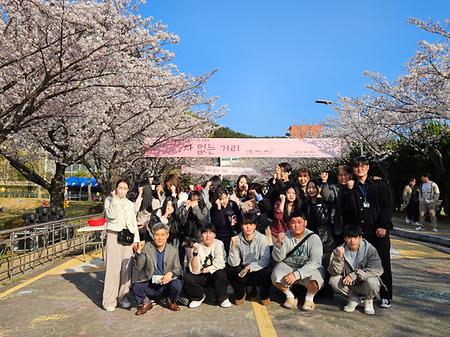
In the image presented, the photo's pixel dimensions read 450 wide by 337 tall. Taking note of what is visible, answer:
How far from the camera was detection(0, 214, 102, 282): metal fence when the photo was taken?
269 inches

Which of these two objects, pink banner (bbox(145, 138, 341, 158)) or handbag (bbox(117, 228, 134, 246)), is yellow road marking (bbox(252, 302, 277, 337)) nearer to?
handbag (bbox(117, 228, 134, 246))

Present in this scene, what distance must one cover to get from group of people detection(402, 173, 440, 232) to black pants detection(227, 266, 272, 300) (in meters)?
9.81

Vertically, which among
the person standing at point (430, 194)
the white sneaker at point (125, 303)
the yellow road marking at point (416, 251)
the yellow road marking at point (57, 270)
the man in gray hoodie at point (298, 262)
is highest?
the person standing at point (430, 194)

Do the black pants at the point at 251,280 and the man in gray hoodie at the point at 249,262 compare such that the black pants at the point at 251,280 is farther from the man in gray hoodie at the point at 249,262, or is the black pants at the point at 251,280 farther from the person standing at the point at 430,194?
the person standing at the point at 430,194

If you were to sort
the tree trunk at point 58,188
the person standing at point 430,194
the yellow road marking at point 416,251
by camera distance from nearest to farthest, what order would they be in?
1. the yellow road marking at point 416,251
2. the person standing at point 430,194
3. the tree trunk at point 58,188

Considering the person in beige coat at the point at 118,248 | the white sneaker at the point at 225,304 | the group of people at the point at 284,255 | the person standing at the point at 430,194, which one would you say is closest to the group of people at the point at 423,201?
the person standing at the point at 430,194

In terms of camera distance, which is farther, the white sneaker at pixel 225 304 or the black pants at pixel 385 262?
the white sneaker at pixel 225 304

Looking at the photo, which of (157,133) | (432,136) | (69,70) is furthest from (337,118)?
(69,70)

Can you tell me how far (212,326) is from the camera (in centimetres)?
414

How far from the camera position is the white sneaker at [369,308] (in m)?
4.41

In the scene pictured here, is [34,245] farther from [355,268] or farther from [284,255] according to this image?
[355,268]

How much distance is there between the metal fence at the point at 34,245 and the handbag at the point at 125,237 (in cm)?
260

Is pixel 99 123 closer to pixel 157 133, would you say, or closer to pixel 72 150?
pixel 72 150

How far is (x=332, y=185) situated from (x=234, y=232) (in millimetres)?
1628
